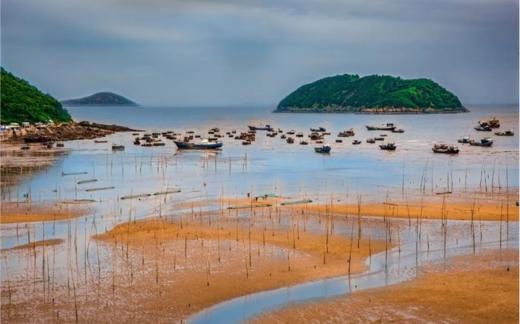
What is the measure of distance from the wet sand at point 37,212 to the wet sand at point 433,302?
16.9 meters

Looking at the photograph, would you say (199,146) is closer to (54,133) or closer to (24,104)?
(54,133)

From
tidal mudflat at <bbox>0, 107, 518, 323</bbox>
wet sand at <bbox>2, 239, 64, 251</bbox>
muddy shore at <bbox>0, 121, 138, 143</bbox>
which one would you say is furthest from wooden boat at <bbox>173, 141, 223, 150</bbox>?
wet sand at <bbox>2, 239, 64, 251</bbox>

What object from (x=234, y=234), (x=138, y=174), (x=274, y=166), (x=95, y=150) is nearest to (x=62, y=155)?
(x=95, y=150)

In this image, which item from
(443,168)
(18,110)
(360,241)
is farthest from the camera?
(18,110)

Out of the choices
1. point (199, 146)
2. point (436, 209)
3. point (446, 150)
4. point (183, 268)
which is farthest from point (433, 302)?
point (199, 146)

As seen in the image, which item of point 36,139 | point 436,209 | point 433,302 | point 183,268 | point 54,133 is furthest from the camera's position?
point 54,133

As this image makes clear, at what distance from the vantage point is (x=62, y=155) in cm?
6606

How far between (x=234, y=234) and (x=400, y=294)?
9.38 m

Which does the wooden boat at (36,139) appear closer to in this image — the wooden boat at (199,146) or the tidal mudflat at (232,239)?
the wooden boat at (199,146)

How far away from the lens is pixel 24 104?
100938mm

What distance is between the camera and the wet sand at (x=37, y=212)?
30203mm

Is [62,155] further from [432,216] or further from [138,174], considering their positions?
[432,216]

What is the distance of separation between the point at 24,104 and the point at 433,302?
94.2 meters

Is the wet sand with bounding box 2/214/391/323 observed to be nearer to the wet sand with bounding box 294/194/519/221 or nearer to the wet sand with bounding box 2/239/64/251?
the wet sand with bounding box 2/239/64/251
